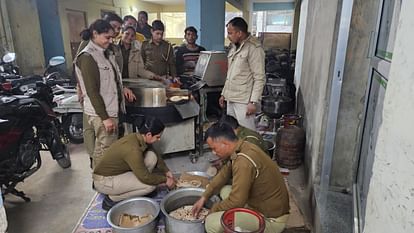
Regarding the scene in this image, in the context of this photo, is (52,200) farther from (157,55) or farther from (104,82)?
Answer: (157,55)

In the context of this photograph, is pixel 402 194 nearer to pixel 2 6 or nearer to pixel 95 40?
pixel 95 40

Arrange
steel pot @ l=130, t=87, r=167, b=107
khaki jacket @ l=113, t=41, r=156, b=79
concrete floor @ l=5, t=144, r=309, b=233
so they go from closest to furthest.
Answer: concrete floor @ l=5, t=144, r=309, b=233, steel pot @ l=130, t=87, r=167, b=107, khaki jacket @ l=113, t=41, r=156, b=79

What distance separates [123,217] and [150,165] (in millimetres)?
430

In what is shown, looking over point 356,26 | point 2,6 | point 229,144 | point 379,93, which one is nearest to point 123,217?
point 229,144

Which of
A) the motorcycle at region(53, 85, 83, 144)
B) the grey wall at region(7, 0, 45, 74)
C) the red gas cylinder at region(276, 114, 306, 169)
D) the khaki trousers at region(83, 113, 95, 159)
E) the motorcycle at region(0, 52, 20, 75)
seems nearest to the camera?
the khaki trousers at region(83, 113, 95, 159)

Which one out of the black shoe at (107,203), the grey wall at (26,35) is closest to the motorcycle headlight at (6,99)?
the black shoe at (107,203)

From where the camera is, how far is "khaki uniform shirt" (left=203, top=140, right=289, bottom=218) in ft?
4.87

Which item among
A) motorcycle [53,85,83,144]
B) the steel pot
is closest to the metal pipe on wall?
the steel pot

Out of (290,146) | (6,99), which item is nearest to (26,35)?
(6,99)

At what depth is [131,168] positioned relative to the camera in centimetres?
202

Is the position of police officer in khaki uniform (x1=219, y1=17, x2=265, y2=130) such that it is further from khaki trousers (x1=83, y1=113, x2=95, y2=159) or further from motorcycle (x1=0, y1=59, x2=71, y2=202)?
motorcycle (x1=0, y1=59, x2=71, y2=202)

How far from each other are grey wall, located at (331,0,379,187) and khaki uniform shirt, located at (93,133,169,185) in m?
1.26

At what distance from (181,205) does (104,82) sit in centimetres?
113

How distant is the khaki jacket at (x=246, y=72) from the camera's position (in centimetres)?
259
